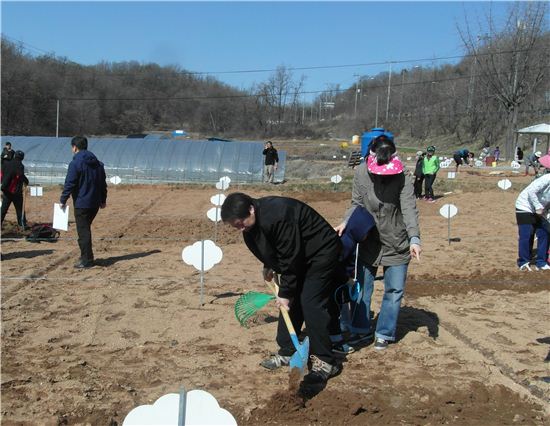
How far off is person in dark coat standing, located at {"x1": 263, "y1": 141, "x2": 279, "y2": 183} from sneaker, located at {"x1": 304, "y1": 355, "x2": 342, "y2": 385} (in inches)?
751

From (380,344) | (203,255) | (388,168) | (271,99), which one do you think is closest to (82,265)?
(203,255)

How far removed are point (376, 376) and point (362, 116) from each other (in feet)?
291

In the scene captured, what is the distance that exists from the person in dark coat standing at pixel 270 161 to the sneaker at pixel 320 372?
751 inches

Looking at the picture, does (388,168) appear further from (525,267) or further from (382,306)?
(525,267)

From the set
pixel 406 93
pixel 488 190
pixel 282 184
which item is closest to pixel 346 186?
pixel 282 184

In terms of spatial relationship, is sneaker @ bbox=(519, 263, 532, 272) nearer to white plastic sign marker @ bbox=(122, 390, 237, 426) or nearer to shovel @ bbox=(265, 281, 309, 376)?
shovel @ bbox=(265, 281, 309, 376)

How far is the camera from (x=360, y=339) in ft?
17.1

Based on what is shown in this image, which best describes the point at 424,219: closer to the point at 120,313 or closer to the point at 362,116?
the point at 120,313

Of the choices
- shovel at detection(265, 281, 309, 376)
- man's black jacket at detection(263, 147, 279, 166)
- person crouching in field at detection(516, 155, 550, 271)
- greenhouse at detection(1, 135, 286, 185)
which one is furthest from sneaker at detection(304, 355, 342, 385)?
greenhouse at detection(1, 135, 286, 185)

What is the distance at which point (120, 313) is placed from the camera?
6117 millimetres

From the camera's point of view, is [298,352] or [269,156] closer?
[298,352]

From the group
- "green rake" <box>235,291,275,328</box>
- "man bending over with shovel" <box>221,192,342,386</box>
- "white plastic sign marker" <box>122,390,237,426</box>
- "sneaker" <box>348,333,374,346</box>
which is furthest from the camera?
"sneaker" <box>348,333,374,346</box>

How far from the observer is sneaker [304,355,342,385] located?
169 inches

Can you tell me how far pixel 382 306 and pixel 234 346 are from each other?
140 centimetres
